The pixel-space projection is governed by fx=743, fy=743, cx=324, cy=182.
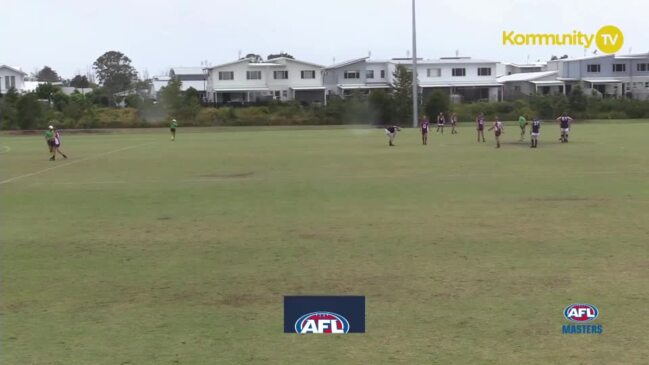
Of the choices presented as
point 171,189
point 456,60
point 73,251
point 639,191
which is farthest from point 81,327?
point 456,60

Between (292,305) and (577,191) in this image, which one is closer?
(292,305)

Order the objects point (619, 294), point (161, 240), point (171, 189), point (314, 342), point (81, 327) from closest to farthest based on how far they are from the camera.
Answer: point (314, 342) → point (81, 327) → point (619, 294) → point (161, 240) → point (171, 189)

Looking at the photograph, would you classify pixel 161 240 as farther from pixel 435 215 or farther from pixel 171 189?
pixel 171 189

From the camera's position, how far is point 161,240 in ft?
38.3

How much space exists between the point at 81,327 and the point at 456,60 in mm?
95248

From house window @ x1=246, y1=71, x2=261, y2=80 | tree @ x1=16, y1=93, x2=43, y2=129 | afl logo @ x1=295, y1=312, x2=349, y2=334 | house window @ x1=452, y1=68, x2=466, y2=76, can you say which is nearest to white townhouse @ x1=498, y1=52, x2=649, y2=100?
house window @ x1=452, y1=68, x2=466, y2=76

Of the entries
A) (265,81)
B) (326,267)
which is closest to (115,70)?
(265,81)

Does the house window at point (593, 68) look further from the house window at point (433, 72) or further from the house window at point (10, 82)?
the house window at point (10, 82)

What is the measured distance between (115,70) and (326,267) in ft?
380

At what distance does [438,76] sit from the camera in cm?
9869

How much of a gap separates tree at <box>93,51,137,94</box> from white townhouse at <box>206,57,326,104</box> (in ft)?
83.7

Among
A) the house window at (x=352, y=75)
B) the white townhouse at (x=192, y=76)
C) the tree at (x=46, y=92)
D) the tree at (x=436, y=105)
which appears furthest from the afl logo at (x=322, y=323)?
the white townhouse at (x=192, y=76)

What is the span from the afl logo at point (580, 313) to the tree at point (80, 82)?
129 meters

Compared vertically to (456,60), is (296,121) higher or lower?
lower
